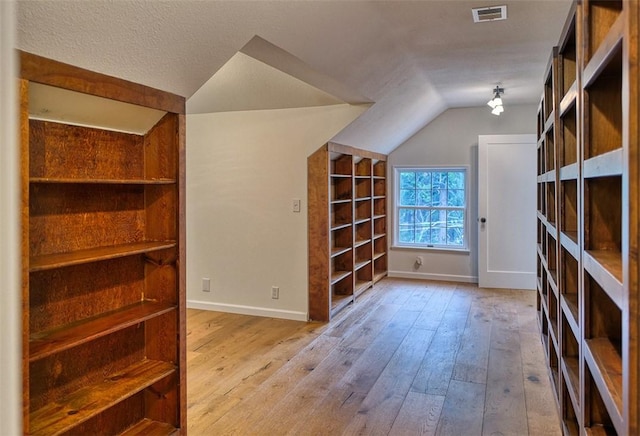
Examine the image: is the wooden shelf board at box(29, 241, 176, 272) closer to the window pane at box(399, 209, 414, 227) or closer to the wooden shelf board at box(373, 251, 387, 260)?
the wooden shelf board at box(373, 251, 387, 260)

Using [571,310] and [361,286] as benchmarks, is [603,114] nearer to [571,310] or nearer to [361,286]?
[571,310]

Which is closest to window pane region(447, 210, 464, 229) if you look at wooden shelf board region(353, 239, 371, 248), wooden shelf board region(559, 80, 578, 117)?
wooden shelf board region(353, 239, 371, 248)

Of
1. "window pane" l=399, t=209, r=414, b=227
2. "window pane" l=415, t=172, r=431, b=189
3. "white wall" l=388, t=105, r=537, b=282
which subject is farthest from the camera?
"window pane" l=399, t=209, r=414, b=227

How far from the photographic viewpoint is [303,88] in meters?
4.30

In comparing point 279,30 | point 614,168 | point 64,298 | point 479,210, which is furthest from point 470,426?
point 479,210

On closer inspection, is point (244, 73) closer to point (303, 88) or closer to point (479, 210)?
point (303, 88)

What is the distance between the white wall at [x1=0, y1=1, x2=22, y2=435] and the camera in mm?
481

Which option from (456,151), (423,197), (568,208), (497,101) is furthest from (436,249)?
(568,208)

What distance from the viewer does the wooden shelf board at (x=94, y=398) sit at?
197 centimetres

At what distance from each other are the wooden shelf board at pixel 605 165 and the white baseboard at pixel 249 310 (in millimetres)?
3424

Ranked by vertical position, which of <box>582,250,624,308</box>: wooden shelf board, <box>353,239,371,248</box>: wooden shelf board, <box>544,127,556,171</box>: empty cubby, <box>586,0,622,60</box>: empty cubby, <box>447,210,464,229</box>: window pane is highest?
<box>586,0,622,60</box>: empty cubby

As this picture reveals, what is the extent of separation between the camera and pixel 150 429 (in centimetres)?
256

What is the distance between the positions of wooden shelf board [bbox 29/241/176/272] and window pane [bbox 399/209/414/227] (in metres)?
4.96

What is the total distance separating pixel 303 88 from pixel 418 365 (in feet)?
8.21
